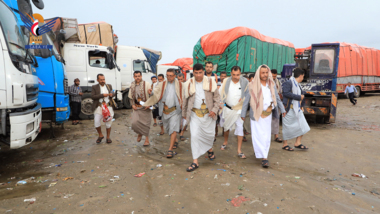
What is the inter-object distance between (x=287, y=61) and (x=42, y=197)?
14.5m

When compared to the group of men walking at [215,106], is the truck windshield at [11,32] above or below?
above

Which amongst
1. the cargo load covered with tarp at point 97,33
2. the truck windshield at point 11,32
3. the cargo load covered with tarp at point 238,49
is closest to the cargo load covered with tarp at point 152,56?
the cargo load covered with tarp at point 238,49

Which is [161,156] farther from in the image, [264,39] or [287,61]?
[287,61]

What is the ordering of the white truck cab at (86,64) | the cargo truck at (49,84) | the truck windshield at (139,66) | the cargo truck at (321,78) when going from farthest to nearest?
the truck windshield at (139,66)
the white truck cab at (86,64)
the cargo truck at (321,78)
the cargo truck at (49,84)

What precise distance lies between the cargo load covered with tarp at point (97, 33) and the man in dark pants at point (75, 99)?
374cm

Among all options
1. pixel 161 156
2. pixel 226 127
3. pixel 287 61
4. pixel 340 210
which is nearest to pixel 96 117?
pixel 161 156

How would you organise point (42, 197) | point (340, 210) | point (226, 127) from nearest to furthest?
point (340, 210)
point (42, 197)
point (226, 127)

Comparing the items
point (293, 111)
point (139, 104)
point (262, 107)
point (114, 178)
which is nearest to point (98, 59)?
point (139, 104)

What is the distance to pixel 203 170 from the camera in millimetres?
3736

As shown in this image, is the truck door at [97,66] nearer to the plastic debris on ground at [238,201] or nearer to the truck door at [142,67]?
the truck door at [142,67]

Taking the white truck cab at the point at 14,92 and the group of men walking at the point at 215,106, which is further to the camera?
the group of men walking at the point at 215,106

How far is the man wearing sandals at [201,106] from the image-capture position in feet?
12.9

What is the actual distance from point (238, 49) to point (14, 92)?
30.9ft

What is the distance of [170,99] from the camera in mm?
4754
